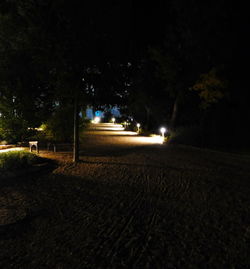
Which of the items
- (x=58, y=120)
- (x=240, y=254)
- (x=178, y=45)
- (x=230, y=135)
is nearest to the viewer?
(x=240, y=254)

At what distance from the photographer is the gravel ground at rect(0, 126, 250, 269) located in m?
3.10

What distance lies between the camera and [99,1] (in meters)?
7.46

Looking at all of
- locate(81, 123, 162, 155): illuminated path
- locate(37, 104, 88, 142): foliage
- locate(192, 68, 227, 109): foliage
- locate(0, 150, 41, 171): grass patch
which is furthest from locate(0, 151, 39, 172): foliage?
locate(192, 68, 227, 109): foliage

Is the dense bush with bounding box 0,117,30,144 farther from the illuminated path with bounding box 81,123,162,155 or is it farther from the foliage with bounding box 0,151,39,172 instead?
the foliage with bounding box 0,151,39,172

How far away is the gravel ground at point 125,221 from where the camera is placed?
3.10 meters

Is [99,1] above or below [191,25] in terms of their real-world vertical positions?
below

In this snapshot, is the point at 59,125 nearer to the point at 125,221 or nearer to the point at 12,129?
the point at 12,129

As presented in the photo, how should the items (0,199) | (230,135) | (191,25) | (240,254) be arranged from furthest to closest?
1. (230,135)
2. (191,25)
3. (0,199)
4. (240,254)

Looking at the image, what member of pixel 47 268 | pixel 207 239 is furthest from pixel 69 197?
pixel 207 239

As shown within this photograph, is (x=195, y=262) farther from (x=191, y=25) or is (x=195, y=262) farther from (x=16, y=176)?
(x=191, y=25)

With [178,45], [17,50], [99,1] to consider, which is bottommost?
[17,50]

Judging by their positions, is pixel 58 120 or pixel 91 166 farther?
pixel 58 120

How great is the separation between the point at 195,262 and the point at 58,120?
40.4ft

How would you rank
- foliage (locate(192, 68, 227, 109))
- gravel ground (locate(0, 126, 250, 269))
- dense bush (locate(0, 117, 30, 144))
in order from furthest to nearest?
foliage (locate(192, 68, 227, 109)) → dense bush (locate(0, 117, 30, 144)) → gravel ground (locate(0, 126, 250, 269))
